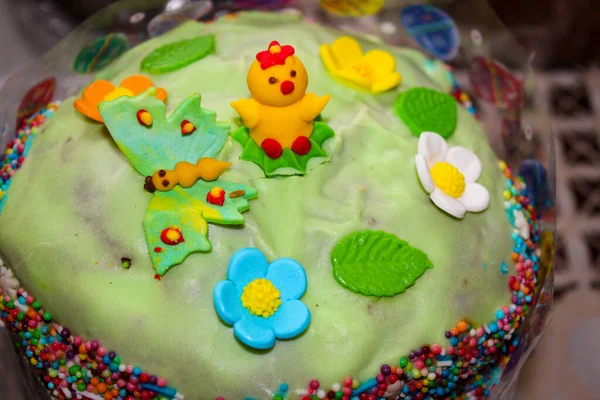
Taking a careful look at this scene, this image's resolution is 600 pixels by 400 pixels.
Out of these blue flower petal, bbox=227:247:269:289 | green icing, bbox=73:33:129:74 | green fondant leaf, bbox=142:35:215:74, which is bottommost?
blue flower petal, bbox=227:247:269:289

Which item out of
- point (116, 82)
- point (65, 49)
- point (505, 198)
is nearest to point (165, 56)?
point (116, 82)

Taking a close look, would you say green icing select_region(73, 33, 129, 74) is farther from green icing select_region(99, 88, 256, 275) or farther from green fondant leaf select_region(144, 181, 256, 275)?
green fondant leaf select_region(144, 181, 256, 275)

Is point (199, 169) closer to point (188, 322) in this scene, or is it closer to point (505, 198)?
point (188, 322)

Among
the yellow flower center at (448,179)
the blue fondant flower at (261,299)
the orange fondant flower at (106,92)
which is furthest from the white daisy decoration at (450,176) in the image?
the orange fondant flower at (106,92)

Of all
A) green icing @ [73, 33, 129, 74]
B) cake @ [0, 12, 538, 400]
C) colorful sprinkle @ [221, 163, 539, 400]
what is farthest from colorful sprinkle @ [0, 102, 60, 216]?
colorful sprinkle @ [221, 163, 539, 400]

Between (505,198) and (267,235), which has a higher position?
(267,235)

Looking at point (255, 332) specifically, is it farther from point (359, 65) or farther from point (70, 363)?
point (359, 65)
